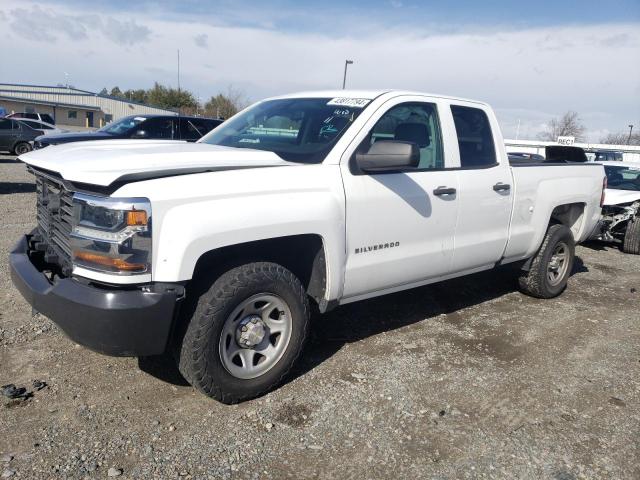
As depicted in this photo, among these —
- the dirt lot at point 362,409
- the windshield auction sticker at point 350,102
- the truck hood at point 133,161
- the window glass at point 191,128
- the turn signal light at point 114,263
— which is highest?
the windshield auction sticker at point 350,102

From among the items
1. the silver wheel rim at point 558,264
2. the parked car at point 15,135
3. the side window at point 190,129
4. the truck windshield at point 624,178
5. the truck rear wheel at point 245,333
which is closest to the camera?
the truck rear wheel at point 245,333

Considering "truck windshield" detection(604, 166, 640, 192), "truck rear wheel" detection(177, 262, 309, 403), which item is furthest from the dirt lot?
"truck windshield" detection(604, 166, 640, 192)

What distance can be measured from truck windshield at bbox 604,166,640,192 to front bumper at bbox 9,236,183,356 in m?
9.25

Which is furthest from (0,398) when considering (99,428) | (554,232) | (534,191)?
(554,232)

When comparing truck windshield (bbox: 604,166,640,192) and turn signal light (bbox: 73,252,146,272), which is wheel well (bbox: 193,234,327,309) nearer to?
turn signal light (bbox: 73,252,146,272)

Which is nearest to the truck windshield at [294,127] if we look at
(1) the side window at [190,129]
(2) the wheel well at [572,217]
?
(2) the wheel well at [572,217]

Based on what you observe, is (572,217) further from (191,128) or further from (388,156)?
(191,128)

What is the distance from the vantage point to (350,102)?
402cm

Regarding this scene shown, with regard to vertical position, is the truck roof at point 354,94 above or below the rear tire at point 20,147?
above

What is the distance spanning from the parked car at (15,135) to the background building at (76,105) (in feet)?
124

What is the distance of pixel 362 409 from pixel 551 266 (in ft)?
11.3

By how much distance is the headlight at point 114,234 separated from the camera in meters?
2.73

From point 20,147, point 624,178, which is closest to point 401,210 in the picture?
point 624,178

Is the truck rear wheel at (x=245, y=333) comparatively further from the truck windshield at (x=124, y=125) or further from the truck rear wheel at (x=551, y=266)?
the truck windshield at (x=124, y=125)
